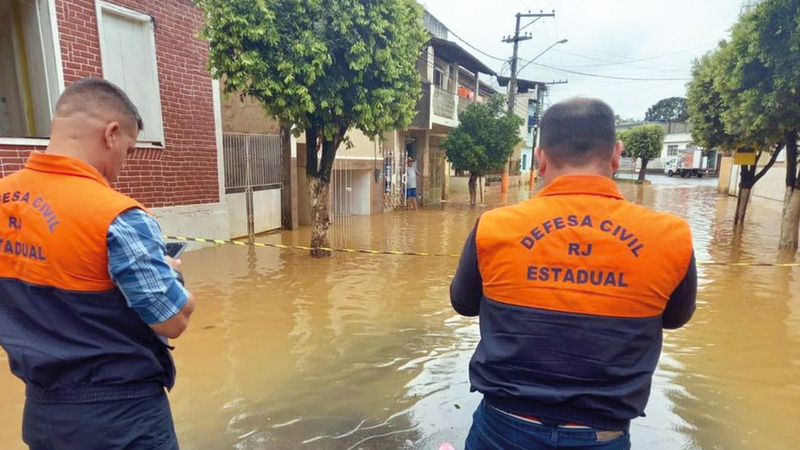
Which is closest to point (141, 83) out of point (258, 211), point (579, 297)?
point (258, 211)

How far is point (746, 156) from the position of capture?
41.2ft

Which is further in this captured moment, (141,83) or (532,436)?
(141,83)

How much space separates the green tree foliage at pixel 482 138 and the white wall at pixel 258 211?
23.3ft

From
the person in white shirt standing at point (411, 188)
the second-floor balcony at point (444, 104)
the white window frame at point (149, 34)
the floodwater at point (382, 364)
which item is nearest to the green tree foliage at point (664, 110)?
the second-floor balcony at point (444, 104)

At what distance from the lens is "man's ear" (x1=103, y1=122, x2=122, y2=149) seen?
1664 mm

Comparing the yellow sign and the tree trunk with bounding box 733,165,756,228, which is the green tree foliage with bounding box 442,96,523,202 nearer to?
the yellow sign

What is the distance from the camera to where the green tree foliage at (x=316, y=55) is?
21.4 feet

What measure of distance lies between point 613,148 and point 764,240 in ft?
40.1

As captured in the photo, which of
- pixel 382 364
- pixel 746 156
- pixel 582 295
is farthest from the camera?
pixel 746 156

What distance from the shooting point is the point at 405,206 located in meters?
16.5

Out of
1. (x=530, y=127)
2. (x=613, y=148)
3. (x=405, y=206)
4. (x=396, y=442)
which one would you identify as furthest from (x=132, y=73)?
(x=530, y=127)

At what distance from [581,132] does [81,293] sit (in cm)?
168

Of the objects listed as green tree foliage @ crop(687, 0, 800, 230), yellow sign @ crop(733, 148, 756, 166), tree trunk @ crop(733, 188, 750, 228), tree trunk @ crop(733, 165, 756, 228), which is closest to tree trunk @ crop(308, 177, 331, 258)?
green tree foliage @ crop(687, 0, 800, 230)

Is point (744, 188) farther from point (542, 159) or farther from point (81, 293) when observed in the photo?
point (81, 293)
